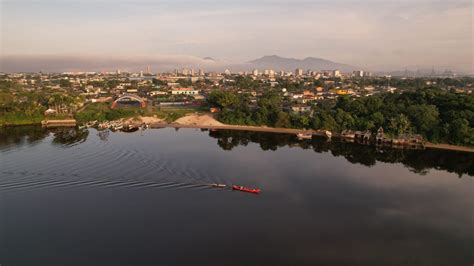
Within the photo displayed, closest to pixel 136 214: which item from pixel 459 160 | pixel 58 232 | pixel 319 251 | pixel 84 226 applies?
pixel 84 226

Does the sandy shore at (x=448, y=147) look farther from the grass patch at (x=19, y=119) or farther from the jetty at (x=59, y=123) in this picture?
the grass patch at (x=19, y=119)

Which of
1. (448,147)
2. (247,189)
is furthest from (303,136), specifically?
(247,189)

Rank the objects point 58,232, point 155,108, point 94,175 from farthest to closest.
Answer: point 155,108
point 94,175
point 58,232

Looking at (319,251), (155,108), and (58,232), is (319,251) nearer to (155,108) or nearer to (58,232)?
(58,232)

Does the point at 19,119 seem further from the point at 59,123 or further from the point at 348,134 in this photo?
the point at 348,134

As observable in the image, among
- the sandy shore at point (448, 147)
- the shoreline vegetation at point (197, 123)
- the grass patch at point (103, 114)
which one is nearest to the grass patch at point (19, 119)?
the shoreline vegetation at point (197, 123)

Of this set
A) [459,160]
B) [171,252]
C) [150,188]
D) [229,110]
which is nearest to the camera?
[171,252]

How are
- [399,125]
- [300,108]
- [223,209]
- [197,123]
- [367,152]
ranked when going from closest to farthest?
[223,209] < [367,152] < [399,125] < [197,123] < [300,108]
